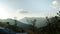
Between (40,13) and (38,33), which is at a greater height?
(40,13)

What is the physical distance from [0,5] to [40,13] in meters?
1.06

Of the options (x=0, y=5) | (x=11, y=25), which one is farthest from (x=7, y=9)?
(x=11, y=25)

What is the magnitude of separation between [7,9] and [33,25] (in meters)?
0.79

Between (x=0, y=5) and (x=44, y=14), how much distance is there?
116 cm

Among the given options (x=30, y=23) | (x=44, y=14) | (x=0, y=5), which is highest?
(x=0, y=5)

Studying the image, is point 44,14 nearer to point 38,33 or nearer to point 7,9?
point 38,33

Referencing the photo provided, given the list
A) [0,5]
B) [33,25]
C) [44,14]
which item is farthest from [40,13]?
[0,5]

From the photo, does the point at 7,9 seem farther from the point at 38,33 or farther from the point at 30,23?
the point at 38,33

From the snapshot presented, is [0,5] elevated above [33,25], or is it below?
above

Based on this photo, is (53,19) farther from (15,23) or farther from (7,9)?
(7,9)

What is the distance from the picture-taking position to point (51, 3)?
11.8ft

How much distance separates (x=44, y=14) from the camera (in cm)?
→ 358

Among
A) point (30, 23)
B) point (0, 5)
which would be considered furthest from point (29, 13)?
point (0, 5)

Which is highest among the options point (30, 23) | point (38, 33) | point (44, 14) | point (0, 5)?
point (0, 5)
